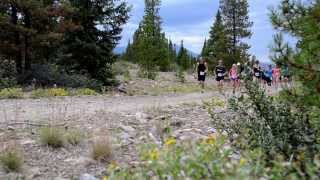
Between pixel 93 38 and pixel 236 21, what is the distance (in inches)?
1082

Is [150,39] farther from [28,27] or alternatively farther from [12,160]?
[12,160]

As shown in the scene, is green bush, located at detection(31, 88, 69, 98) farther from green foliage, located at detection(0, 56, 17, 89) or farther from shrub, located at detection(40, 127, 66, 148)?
shrub, located at detection(40, 127, 66, 148)

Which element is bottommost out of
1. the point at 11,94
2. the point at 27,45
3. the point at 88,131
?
the point at 88,131

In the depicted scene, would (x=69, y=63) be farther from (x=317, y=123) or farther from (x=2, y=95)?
(x=317, y=123)

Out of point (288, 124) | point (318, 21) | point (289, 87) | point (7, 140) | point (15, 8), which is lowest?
point (7, 140)

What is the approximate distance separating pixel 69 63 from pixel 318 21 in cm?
2330

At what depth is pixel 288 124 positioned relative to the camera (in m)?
6.65

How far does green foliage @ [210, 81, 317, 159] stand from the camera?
6033 millimetres

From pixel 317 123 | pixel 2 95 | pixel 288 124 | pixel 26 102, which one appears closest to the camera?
pixel 317 123

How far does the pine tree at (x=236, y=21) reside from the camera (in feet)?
173

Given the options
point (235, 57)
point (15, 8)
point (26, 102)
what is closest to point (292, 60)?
point (26, 102)

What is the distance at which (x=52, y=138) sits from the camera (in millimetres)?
9141

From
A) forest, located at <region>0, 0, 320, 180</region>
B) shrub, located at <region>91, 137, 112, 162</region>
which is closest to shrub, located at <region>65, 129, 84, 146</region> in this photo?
forest, located at <region>0, 0, 320, 180</region>

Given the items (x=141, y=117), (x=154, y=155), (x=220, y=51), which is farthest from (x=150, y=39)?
(x=154, y=155)
